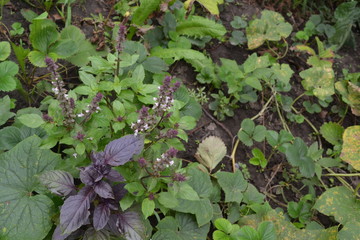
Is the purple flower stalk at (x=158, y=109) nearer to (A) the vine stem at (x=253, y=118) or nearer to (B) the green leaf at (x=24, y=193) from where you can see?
(B) the green leaf at (x=24, y=193)

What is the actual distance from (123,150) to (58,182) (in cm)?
35

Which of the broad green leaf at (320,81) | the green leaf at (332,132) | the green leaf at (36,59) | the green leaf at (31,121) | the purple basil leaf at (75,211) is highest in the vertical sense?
the green leaf at (31,121)

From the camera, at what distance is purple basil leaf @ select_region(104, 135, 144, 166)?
1.57m

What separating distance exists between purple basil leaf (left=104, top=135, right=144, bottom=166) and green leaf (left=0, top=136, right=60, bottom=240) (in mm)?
400

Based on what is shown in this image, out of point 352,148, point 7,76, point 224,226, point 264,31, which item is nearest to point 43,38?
point 7,76

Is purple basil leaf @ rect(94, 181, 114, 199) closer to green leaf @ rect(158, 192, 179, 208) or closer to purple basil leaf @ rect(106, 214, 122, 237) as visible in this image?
purple basil leaf @ rect(106, 214, 122, 237)

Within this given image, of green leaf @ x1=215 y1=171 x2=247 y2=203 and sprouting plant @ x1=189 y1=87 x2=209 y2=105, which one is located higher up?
sprouting plant @ x1=189 y1=87 x2=209 y2=105

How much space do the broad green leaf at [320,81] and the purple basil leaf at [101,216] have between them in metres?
2.21

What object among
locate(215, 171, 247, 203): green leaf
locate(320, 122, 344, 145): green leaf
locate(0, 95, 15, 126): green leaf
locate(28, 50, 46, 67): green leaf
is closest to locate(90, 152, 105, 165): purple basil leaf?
locate(0, 95, 15, 126): green leaf

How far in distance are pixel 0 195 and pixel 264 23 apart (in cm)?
271

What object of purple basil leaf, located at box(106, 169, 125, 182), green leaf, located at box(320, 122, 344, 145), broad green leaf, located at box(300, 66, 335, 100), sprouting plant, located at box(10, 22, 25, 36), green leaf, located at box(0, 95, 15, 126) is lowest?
green leaf, located at box(320, 122, 344, 145)

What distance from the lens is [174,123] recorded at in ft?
6.41

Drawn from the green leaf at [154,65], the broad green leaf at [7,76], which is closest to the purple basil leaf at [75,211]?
the broad green leaf at [7,76]

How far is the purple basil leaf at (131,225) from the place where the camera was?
162 centimetres
